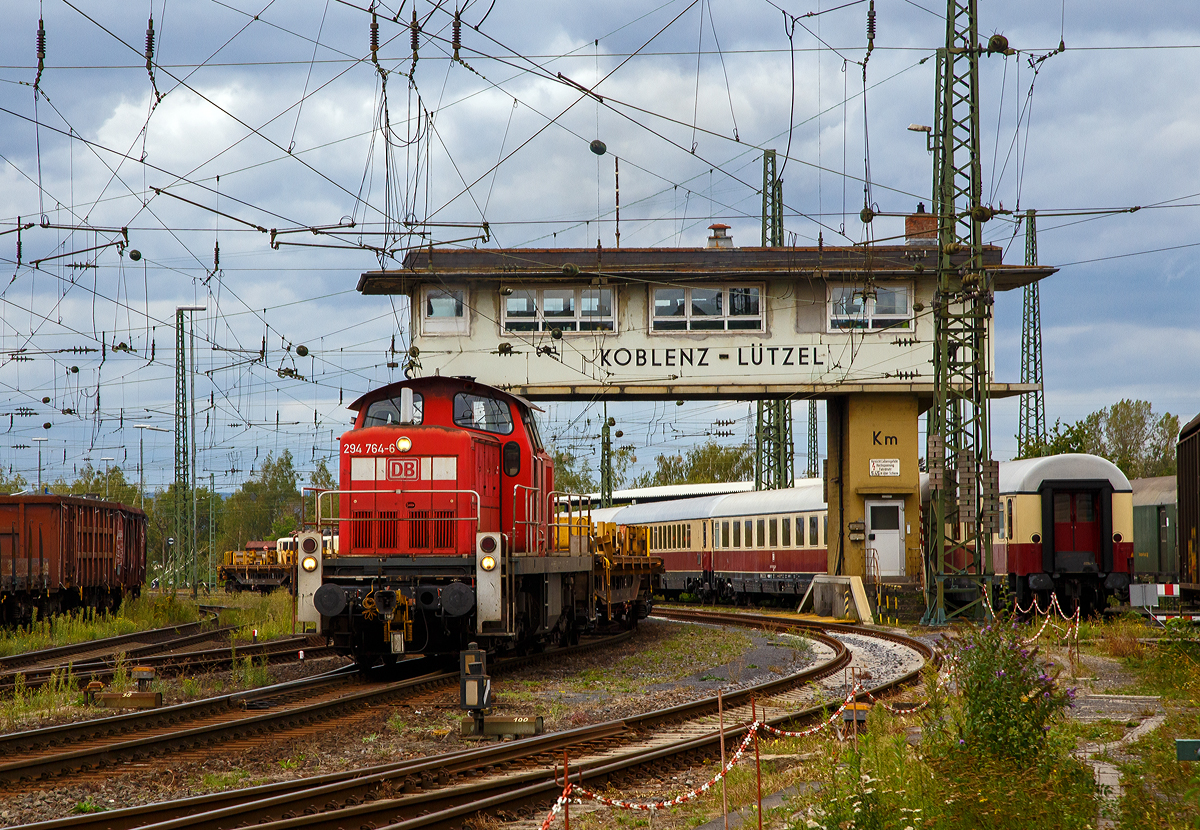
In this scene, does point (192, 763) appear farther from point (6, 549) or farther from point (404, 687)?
point (6, 549)

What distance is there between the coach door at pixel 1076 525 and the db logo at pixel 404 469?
16355 mm

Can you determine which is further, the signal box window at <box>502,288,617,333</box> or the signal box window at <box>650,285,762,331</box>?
the signal box window at <box>650,285,762,331</box>

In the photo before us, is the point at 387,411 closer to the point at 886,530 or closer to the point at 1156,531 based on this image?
the point at 886,530

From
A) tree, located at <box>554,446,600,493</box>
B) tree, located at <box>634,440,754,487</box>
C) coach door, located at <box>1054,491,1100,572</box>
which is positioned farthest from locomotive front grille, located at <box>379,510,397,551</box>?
tree, located at <box>634,440,754,487</box>

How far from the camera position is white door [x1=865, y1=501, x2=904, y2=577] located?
1163 inches

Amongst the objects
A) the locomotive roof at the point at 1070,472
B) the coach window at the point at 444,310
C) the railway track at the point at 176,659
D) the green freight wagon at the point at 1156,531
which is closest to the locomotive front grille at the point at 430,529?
the railway track at the point at 176,659

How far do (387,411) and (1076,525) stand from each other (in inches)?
661

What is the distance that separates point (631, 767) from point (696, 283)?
2071 centimetres

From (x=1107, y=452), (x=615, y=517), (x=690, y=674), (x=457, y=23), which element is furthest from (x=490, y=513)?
(x=1107, y=452)

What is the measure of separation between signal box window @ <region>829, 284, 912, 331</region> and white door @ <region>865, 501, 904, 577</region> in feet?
14.7

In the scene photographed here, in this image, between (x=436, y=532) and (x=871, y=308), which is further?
(x=871, y=308)

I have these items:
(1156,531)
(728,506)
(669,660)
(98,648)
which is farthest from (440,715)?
(1156,531)

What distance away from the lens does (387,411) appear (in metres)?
16.1

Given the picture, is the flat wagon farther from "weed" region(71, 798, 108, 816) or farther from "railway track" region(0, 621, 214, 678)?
"weed" region(71, 798, 108, 816)
